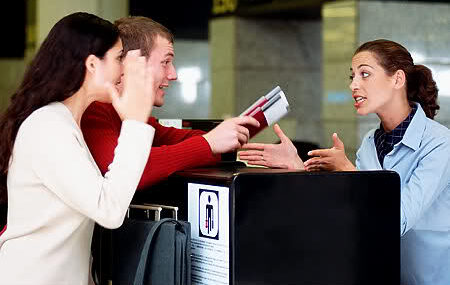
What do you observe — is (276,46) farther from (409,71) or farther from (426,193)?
(426,193)

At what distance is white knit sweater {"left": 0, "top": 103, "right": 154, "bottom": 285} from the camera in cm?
197

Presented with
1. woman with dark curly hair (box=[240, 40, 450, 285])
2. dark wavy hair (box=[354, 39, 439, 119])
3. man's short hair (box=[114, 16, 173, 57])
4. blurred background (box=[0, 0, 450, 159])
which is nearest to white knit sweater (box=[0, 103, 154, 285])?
man's short hair (box=[114, 16, 173, 57])

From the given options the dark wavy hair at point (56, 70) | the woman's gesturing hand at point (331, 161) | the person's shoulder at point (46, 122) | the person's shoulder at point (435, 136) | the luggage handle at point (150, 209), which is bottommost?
the luggage handle at point (150, 209)

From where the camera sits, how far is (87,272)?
219 centimetres

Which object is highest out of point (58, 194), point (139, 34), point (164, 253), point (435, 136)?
point (139, 34)

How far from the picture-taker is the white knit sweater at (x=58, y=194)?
1975mm

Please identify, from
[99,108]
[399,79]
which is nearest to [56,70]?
[99,108]

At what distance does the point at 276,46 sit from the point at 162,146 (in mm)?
9345

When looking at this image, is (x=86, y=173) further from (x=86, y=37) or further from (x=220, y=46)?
(x=220, y=46)

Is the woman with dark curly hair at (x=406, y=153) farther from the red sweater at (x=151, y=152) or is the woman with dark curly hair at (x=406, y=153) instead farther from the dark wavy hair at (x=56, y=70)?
the dark wavy hair at (x=56, y=70)

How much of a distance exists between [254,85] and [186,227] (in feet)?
31.0

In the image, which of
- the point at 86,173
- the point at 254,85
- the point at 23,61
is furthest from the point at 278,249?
the point at 23,61

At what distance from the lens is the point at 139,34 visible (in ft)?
8.52

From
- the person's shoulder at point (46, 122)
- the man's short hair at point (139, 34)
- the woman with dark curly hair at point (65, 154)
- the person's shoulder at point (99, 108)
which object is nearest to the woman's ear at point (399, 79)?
the man's short hair at point (139, 34)
